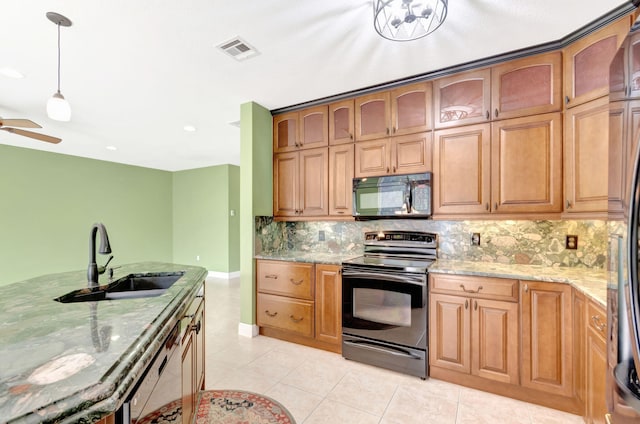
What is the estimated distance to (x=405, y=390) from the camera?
223cm

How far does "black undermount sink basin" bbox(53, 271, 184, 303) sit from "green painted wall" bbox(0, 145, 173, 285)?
511 centimetres

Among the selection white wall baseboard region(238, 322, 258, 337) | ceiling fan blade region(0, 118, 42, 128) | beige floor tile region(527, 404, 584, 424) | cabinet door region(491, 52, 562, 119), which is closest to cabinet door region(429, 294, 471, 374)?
beige floor tile region(527, 404, 584, 424)

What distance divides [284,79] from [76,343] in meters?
2.54

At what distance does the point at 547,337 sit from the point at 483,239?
92 cm

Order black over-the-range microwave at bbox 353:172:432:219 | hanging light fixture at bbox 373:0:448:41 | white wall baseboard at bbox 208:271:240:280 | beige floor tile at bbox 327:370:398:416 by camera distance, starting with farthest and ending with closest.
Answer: white wall baseboard at bbox 208:271:240:280, black over-the-range microwave at bbox 353:172:432:219, beige floor tile at bbox 327:370:398:416, hanging light fixture at bbox 373:0:448:41

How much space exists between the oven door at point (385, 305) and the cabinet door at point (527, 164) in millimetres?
968

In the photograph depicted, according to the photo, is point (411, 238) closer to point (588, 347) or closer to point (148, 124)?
point (588, 347)

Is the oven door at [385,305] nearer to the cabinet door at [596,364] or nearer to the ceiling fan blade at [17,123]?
the cabinet door at [596,364]

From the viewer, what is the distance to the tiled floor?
6.35 feet

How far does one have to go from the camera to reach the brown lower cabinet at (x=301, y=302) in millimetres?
2809

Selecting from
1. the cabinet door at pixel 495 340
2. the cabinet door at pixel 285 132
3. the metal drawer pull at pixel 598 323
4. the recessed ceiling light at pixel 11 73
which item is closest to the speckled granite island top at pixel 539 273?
the metal drawer pull at pixel 598 323

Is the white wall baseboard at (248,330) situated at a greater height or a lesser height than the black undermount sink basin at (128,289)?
lesser

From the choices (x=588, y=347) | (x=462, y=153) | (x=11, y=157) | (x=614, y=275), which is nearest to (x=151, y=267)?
(x=614, y=275)

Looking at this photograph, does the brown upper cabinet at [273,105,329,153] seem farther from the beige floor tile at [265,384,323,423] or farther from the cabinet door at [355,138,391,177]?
the beige floor tile at [265,384,323,423]
